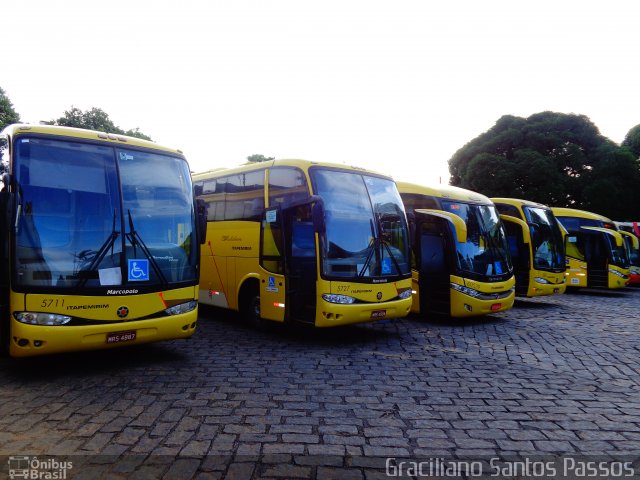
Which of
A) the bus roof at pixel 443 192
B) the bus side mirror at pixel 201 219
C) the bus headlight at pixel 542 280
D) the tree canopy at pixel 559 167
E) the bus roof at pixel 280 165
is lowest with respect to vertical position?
the bus headlight at pixel 542 280

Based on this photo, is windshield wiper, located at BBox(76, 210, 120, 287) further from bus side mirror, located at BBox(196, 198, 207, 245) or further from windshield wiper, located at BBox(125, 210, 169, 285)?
bus side mirror, located at BBox(196, 198, 207, 245)

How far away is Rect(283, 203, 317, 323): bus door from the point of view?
8.47m

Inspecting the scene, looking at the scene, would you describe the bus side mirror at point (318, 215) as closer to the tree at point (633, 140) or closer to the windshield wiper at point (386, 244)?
the windshield wiper at point (386, 244)

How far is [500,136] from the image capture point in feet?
120

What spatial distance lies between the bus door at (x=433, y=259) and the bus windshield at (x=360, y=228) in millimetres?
1808

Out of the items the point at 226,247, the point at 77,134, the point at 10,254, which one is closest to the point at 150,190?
the point at 77,134

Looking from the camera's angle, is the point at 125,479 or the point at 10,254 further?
the point at 10,254

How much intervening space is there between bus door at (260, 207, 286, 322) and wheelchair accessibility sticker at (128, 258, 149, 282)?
9.18 feet

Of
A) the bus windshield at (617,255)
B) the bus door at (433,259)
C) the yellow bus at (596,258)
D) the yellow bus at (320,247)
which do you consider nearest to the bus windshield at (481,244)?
the bus door at (433,259)

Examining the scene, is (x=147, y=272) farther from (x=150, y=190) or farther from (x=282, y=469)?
(x=282, y=469)

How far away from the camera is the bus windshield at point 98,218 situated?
5.95m

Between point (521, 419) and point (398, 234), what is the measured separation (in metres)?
4.83

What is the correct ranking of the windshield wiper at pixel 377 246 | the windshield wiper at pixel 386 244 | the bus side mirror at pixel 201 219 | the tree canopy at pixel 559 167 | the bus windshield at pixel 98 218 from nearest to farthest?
1. the bus windshield at pixel 98 218
2. the bus side mirror at pixel 201 219
3. the windshield wiper at pixel 377 246
4. the windshield wiper at pixel 386 244
5. the tree canopy at pixel 559 167

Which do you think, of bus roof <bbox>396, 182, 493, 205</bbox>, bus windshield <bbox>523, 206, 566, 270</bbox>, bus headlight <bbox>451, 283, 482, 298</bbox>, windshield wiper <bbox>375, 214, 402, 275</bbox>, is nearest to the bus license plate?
windshield wiper <bbox>375, 214, 402, 275</bbox>
